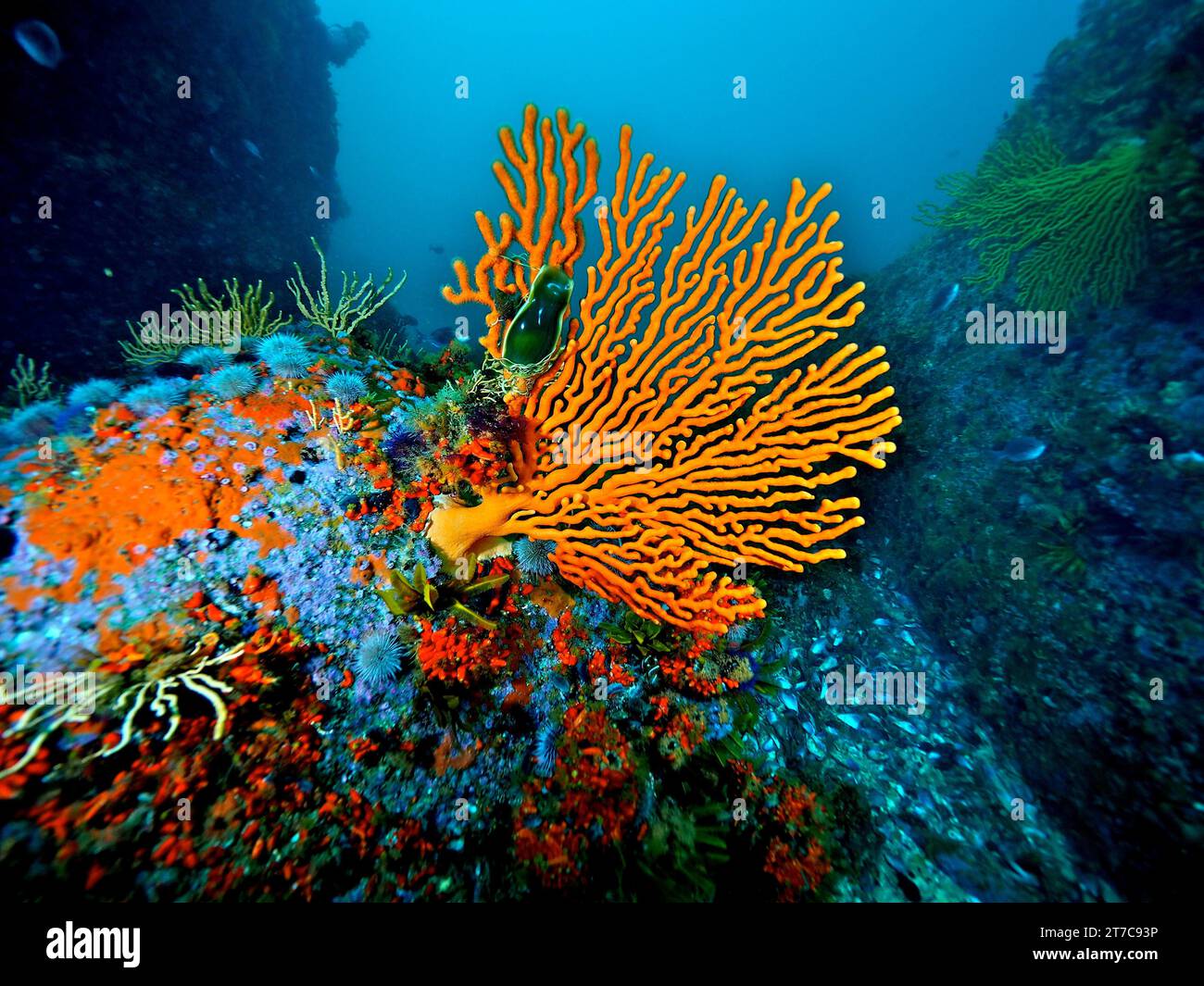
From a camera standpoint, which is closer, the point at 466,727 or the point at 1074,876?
the point at 466,727

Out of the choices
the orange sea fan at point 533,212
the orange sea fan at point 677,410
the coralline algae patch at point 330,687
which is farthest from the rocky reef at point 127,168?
the orange sea fan at point 677,410

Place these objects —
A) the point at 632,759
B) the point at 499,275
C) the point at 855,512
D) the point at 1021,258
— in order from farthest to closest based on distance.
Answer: the point at 1021,258 → the point at 855,512 → the point at 632,759 → the point at 499,275

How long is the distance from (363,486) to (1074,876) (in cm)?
585

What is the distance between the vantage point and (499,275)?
9.45 ft

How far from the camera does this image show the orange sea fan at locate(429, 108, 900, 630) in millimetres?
2748

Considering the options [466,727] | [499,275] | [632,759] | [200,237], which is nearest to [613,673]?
[632,759]

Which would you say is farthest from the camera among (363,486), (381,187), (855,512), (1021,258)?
(381,187)

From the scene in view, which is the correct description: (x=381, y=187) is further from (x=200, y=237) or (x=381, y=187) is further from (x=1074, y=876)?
(x=1074, y=876)

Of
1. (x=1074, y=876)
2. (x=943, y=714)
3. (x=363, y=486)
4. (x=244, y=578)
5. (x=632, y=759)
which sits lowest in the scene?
(x=1074, y=876)

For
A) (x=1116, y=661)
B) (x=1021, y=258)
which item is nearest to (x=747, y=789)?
(x=1116, y=661)

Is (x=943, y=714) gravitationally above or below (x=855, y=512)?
below

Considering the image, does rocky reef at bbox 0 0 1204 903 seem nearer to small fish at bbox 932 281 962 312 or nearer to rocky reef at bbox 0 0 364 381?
small fish at bbox 932 281 962 312

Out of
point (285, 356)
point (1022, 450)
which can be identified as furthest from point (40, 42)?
point (1022, 450)

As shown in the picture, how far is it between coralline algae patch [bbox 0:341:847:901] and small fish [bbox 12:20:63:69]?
9.95 meters
